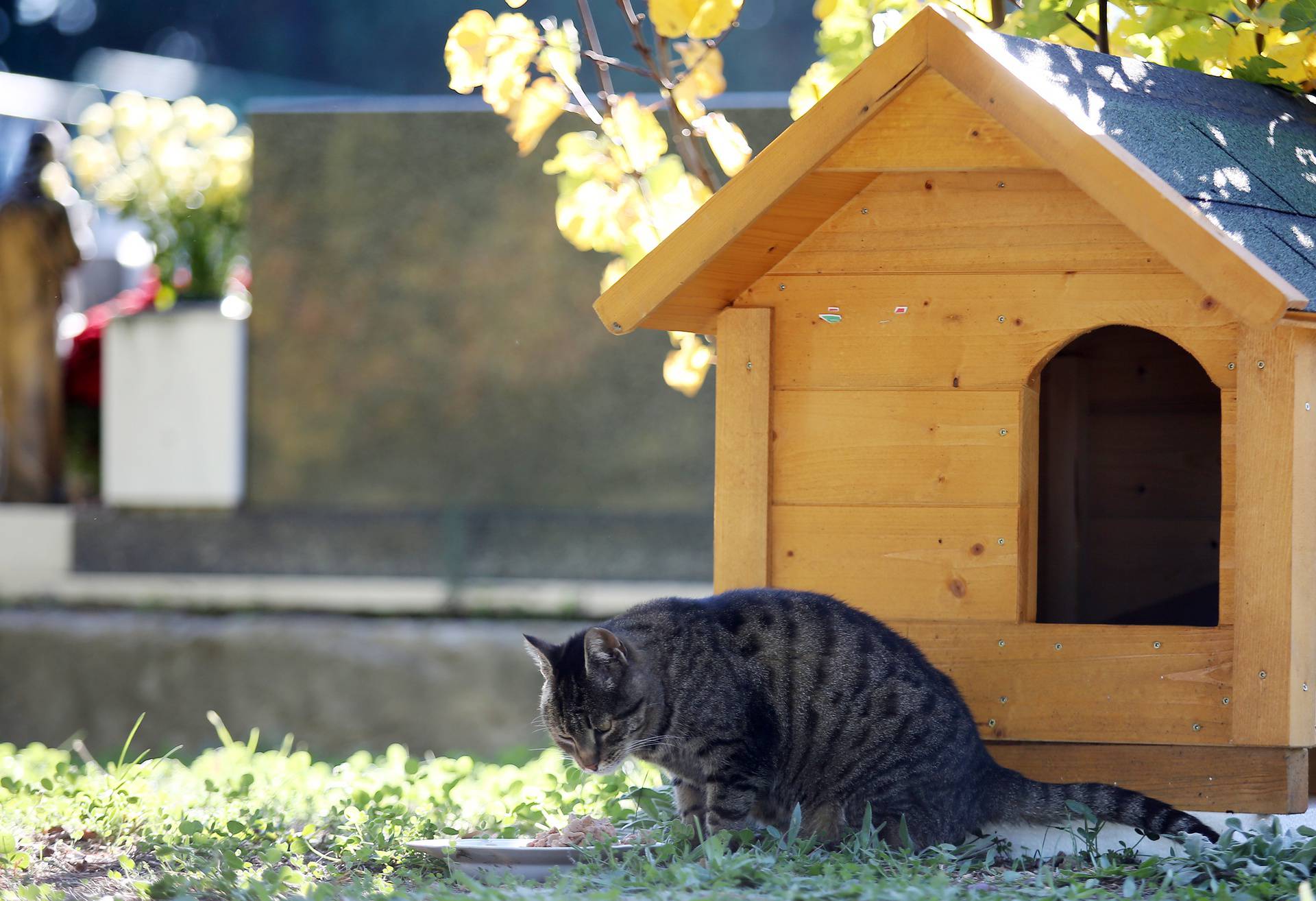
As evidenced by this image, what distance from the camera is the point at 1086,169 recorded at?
2.95 metres

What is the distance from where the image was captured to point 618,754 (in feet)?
11.0

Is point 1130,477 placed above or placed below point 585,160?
below

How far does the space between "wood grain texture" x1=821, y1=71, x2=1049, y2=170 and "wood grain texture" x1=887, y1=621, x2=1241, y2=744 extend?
41.4 inches

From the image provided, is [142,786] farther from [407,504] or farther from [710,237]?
[407,504]

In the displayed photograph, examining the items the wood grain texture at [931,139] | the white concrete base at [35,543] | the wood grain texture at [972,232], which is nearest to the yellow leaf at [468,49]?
the wood grain texture at [972,232]

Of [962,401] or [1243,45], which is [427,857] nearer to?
[962,401]

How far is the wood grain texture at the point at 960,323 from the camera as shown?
3227 mm

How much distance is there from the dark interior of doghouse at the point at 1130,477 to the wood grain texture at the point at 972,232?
0.87 meters

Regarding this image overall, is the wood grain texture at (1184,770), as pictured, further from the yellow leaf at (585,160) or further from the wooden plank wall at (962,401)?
the yellow leaf at (585,160)

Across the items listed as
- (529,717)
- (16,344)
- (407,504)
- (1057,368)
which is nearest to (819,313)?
(1057,368)

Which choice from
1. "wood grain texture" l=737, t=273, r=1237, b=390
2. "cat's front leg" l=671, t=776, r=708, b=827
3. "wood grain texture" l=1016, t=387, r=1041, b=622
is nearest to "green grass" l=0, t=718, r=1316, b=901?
"cat's front leg" l=671, t=776, r=708, b=827

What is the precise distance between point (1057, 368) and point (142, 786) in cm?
274

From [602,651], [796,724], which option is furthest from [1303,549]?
[602,651]

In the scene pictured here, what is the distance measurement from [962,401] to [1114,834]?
101cm
